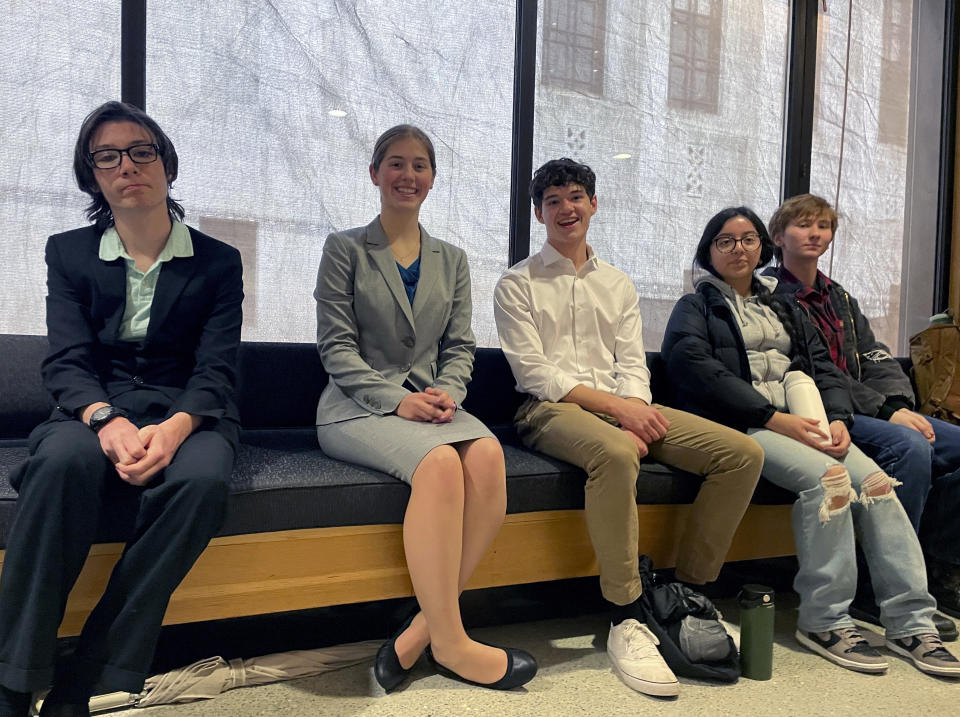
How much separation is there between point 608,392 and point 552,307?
1.05ft

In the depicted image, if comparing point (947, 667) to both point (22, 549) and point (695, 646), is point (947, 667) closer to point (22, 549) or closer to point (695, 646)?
point (695, 646)

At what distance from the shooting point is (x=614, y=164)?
10.0ft

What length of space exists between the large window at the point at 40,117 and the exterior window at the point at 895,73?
3650 millimetres

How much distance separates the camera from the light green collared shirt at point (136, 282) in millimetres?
1710

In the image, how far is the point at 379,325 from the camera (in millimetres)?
1982

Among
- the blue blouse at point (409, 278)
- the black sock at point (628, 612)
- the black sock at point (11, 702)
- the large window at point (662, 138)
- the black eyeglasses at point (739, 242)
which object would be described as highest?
the large window at point (662, 138)

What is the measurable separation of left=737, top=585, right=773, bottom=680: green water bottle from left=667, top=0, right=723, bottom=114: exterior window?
2.25 meters

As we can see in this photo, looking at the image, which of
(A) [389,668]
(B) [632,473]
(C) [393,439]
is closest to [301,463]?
(C) [393,439]

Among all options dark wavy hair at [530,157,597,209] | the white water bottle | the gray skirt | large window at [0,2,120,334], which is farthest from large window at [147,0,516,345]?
the white water bottle

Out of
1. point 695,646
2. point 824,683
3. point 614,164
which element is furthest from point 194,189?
point 824,683

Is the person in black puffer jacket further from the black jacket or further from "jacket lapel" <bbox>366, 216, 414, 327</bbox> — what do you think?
"jacket lapel" <bbox>366, 216, 414, 327</bbox>

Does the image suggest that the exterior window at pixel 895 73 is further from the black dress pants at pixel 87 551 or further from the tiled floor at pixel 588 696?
the black dress pants at pixel 87 551

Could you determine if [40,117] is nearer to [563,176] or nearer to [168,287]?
[168,287]

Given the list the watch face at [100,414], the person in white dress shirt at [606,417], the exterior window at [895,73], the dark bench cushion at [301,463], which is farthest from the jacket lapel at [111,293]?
the exterior window at [895,73]
